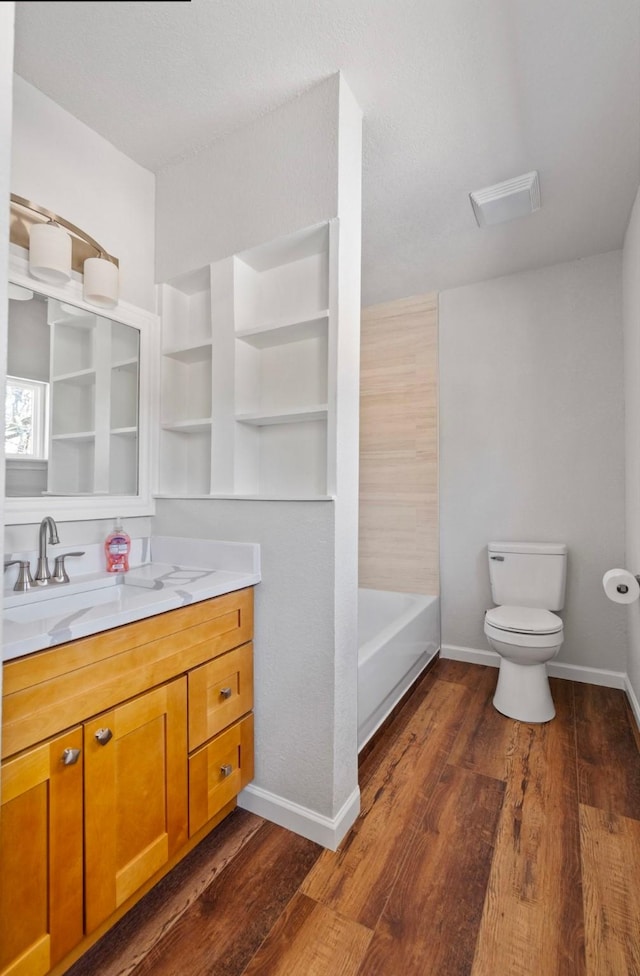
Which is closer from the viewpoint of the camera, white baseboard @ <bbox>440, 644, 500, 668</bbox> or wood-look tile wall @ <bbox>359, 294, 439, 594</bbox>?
white baseboard @ <bbox>440, 644, 500, 668</bbox>

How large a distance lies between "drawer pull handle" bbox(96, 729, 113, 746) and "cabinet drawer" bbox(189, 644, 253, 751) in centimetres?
27

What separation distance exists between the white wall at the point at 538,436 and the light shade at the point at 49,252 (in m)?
2.20

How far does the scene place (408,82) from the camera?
58.7 inches

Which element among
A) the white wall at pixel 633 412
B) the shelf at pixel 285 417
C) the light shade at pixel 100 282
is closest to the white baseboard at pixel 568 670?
the white wall at pixel 633 412

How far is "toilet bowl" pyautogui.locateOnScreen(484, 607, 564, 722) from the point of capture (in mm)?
2148

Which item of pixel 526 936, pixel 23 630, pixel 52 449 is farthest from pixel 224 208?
pixel 526 936

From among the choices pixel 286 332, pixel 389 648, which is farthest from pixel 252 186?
pixel 389 648

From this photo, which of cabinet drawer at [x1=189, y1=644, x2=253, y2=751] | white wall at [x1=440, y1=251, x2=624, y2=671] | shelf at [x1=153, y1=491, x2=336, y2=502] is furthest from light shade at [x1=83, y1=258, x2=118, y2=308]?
white wall at [x1=440, y1=251, x2=624, y2=671]

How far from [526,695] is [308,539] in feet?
4.90

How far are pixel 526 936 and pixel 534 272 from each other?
9.63ft

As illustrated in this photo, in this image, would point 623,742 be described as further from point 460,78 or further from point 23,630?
point 460,78

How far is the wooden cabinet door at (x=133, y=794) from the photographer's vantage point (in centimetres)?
106

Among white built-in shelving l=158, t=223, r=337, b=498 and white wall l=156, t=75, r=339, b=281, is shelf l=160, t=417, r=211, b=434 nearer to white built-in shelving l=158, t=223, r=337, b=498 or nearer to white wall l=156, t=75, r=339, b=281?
white built-in shelving l=158, t=223, r=337, b=498

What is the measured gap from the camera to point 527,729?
2.12 m
